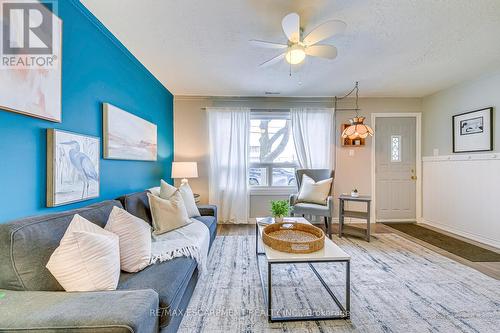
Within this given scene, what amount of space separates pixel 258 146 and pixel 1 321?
3.78 m

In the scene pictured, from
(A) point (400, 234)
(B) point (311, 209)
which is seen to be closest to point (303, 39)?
(B) point (311, 209)

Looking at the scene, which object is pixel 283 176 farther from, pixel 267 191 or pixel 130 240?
pixel 130 240

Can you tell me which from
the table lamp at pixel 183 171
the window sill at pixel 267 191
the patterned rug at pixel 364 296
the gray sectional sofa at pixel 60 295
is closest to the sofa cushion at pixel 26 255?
the gray sectional sofa at pixel 60 295

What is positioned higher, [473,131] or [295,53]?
[295,53]

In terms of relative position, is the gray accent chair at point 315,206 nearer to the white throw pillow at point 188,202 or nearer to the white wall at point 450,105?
the white throw pillow at point 188,202

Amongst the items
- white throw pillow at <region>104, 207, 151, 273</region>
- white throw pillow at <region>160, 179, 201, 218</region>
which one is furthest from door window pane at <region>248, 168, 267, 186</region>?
white throw pillow at <region>104, 207, 151, 273</region>

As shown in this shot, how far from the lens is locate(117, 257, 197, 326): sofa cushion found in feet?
3.98

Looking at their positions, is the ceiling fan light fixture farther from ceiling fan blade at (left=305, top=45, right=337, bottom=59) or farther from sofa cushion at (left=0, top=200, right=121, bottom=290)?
sofa cushion at (left=0, top=200, right=121, bottom=290)

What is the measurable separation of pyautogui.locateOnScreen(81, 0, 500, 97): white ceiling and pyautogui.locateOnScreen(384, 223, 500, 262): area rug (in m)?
2.43

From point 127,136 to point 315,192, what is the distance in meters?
2.85

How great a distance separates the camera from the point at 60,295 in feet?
3.38

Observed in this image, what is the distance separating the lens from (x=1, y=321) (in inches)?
33.2

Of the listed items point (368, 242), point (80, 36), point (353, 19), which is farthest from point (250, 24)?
point (368, 242)

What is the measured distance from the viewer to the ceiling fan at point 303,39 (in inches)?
67.6
